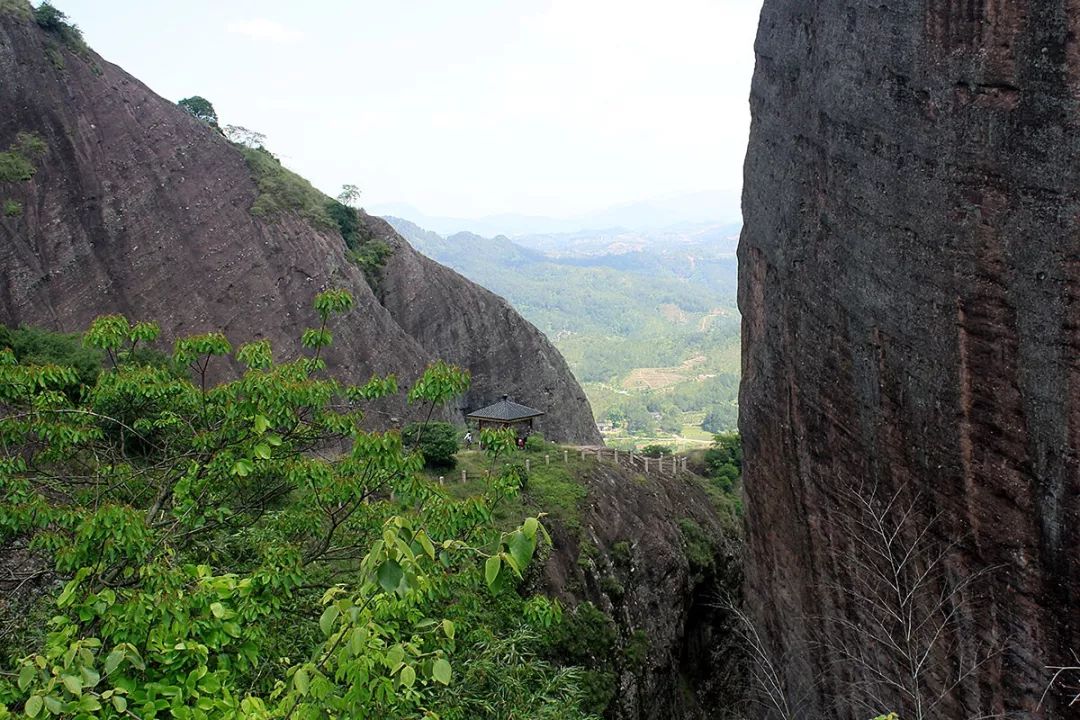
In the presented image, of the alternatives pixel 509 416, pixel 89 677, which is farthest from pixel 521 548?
pixel 509 416

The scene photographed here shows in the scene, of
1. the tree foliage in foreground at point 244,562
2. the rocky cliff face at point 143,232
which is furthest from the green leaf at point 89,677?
the rocky cliff face at point 143,232

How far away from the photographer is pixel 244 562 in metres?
10.4

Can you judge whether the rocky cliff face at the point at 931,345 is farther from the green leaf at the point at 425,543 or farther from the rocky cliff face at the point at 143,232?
the rocky cliff face at the point at 143,232

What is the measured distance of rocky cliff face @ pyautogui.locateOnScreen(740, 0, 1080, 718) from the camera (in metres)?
8.84

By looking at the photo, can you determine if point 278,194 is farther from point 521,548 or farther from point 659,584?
point 521,548

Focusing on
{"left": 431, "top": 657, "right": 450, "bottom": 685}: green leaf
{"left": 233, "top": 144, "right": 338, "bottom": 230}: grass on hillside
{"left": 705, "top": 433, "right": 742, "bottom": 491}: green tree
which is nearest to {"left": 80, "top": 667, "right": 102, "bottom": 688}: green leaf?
{"left": 431, "top": 657, "right": 450, "bottom": 685}: green leaf

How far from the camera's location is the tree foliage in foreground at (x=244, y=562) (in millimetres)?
4871

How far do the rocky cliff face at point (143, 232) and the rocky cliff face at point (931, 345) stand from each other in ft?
83.0

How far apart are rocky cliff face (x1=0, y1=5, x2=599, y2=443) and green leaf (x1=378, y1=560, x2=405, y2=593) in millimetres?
30986

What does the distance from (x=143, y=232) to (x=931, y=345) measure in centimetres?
3297

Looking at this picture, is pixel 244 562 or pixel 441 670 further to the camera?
pixel 244 562

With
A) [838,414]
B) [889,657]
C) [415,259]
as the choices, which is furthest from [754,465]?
[415,259]

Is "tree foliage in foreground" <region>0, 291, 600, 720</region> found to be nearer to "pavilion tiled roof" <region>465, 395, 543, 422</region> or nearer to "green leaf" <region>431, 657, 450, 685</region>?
"green leaf" <region>431, 657, 450, 685</region>

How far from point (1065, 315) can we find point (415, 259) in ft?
134
